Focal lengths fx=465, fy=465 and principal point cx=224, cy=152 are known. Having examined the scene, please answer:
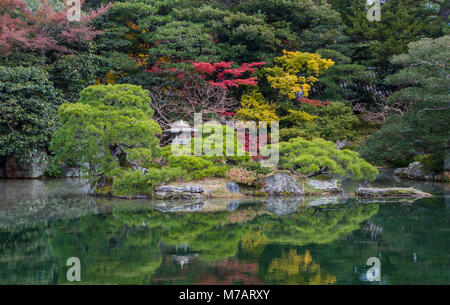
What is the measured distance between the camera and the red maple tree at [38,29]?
14.0 metres

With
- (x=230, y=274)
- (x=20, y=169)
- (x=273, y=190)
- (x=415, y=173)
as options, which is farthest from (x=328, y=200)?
(x=20, y=169)

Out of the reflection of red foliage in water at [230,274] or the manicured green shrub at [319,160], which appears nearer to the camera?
the reflection of red foliage in water at [230,274]

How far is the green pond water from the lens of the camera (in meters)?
4.37

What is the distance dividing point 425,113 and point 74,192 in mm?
8983

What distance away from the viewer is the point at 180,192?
32.7 ft

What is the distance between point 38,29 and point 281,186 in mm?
9671

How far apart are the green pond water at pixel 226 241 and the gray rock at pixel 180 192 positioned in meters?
0.48

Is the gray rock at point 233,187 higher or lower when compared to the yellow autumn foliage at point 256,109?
lower

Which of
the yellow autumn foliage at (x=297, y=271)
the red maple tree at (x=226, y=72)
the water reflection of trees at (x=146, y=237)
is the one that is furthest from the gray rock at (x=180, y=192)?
the red maple tree at (x=226, y=72)

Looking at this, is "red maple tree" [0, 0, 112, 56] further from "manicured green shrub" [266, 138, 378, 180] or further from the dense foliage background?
"manicured green shrub" [266, 138, 378, 180]

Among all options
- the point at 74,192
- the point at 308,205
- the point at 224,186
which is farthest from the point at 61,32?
the point at 308,205

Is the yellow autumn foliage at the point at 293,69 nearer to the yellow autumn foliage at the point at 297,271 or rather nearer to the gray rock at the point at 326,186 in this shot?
the gray rock at the point at 326,186

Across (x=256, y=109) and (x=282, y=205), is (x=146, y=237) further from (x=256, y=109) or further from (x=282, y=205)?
(x=256, y=109)
